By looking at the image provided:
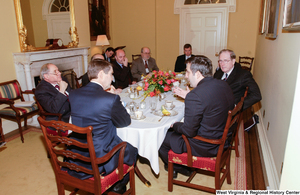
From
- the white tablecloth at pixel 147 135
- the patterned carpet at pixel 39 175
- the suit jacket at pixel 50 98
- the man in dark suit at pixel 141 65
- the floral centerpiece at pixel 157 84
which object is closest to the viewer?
the white tablecloth at pixel 147 135

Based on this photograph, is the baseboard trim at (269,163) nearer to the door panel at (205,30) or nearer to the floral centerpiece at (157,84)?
the floral centerpiece at (157,84)

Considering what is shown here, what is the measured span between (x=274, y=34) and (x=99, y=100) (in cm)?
271

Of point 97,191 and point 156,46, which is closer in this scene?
point 97,191

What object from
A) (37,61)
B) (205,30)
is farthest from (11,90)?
(205,30)

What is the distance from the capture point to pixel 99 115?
6.45 ft

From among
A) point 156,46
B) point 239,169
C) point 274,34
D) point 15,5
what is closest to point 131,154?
point 239,169

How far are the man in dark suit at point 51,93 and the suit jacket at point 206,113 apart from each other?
5.39 feet

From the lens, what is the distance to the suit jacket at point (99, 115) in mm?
1970

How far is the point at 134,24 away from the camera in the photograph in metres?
7.88

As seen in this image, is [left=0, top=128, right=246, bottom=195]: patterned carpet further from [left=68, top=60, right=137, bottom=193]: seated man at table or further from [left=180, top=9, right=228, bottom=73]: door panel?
[left=180, top=9, right=228, bottom=73]: door panel

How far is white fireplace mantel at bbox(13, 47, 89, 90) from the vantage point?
4.43 meters

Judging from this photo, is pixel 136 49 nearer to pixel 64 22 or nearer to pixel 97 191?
pixel 64 22

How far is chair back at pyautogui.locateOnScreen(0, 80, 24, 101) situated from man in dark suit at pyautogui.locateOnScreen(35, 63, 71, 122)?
1.42 meters

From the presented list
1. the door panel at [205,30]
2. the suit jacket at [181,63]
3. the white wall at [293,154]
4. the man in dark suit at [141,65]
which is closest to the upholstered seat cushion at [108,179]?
the white wall at [293,154]
